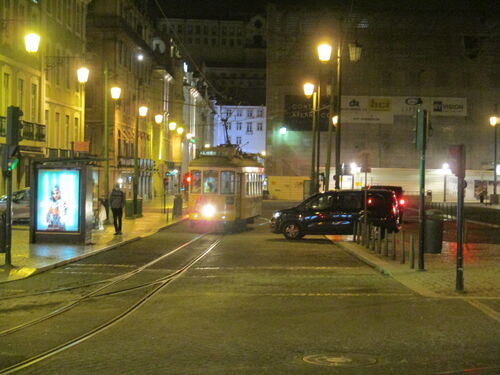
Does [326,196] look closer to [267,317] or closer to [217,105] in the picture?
[267,317]

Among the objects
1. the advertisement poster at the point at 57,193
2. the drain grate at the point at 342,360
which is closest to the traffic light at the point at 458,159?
the drain grate at the point at 342,360

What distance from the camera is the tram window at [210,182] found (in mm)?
28125

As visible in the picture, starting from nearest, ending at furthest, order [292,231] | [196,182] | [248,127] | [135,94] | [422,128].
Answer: [422,128] < [292,231] < [196,182] < [135,94] < [248,127]

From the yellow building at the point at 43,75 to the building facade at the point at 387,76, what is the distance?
27461 mm

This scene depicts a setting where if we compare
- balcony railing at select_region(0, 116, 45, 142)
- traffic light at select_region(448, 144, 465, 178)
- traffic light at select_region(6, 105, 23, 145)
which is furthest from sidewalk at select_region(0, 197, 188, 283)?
traffic light at select_region(448, 144, 465, 178)

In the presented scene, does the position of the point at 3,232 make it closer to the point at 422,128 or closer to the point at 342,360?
the point at 422,128

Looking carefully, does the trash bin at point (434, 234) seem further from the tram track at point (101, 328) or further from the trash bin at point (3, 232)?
the trash bin at point (3, 232)

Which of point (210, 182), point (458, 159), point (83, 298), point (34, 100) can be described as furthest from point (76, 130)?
point (458, 159)

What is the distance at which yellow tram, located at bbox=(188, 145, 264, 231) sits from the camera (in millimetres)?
28094

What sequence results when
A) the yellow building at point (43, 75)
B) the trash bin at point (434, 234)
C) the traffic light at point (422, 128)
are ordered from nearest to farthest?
1. the traffic light at point (422, 128)
2. the trash bin at point (434, 234)
3. the yellow building at point (43, 75)

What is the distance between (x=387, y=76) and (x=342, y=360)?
210ft

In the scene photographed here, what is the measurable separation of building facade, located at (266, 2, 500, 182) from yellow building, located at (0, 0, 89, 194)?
27.5 metres

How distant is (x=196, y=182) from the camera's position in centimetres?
2844

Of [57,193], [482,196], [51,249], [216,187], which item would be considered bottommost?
[51,249]
